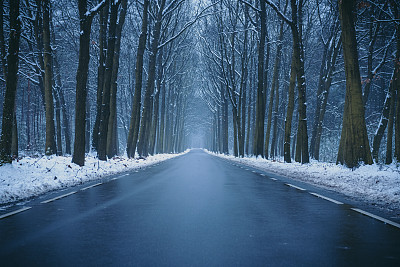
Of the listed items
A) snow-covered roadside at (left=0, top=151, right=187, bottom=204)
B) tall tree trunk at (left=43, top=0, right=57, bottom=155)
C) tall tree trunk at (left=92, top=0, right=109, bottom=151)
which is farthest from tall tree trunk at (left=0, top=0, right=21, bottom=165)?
tall tree trunk at (left=92, top=0, right=109, bottom=151)

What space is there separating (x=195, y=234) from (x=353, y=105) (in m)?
10.9

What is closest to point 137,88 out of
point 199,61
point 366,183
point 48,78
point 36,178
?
point 48,78

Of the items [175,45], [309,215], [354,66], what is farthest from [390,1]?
[175,45]

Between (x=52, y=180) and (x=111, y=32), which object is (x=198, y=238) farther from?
(x=111, y=32)

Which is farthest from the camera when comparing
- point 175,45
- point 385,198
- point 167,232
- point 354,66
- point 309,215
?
point 175,45

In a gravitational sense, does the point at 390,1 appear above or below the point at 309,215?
above

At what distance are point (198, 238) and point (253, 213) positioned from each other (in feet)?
7.18

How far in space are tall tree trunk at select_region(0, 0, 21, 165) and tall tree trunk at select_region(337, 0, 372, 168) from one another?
11830 millimetres

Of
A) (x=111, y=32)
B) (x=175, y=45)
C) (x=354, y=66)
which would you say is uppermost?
(x=175, y=45)

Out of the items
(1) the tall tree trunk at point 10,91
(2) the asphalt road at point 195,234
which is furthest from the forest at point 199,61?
(2) the asphalt road at point 195,234

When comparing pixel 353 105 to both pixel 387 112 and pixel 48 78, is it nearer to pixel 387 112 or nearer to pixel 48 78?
pixel 387 112

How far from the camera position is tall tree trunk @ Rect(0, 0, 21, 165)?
13070 mm

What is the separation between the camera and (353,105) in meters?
14.3

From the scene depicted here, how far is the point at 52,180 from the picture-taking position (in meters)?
11.8
